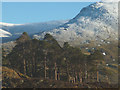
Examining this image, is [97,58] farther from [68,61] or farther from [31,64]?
[31,64]

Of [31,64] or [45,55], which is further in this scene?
[31,64]

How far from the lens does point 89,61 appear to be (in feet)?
207

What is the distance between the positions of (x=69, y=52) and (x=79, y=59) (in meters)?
3.64

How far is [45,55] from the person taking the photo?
62.0 metres

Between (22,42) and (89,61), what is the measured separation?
2163 centimetres

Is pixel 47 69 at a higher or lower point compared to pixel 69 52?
lower

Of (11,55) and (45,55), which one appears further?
(11,55)

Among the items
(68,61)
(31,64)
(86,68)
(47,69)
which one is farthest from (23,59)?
(86,68)

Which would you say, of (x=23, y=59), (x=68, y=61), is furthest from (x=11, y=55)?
(x=68, y=61)

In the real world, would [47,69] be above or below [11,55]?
below

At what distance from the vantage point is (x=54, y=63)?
208 feet

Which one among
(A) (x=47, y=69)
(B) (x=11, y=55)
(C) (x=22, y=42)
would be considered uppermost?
(C) (x=22, y=42)

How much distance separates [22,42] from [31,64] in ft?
25.1

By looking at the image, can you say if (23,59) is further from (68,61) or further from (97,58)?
(97,58)
